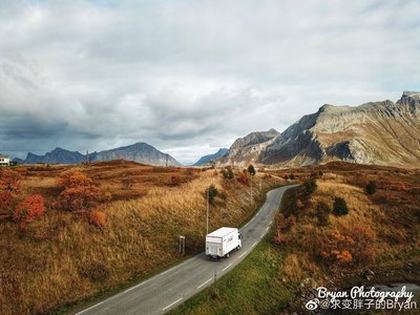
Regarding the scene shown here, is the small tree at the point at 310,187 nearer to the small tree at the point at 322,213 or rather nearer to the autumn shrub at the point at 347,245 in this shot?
the small tree at the point at 322,213

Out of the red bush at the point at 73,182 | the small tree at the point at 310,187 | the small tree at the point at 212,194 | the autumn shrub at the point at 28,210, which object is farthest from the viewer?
the small tree at the point at 310,187

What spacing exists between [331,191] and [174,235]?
120 feet

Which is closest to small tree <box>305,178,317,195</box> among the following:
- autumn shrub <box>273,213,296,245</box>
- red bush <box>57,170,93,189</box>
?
autumn shrub <box>273,213,296,245</box>

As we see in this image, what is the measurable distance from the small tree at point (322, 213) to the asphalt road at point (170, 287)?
13066 millimetres

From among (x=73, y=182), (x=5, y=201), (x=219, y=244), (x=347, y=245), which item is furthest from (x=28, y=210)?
(x=347, y=245)

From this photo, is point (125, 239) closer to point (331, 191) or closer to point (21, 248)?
point (21, 248)

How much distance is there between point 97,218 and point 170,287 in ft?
48.7

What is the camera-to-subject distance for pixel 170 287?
35375 millimetres

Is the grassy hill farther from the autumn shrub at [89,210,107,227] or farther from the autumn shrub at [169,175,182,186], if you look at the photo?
the autumn shrub at [169,175,182,186]

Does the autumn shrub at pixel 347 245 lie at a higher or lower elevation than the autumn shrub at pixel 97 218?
lower

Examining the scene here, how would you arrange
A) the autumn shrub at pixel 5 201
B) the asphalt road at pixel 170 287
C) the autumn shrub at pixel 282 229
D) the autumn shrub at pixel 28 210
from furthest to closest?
the autumn shrub at pixel 282 229 → the autumn shrub at pixel 5 201 → the autumn shrub at pixel 28 210 → the asphalt road at pixel 170 287

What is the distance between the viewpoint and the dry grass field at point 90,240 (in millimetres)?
33219

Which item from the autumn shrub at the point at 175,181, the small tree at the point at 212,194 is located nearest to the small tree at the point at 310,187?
the small tree at the point at 212,194

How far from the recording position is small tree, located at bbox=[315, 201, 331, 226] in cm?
5569
